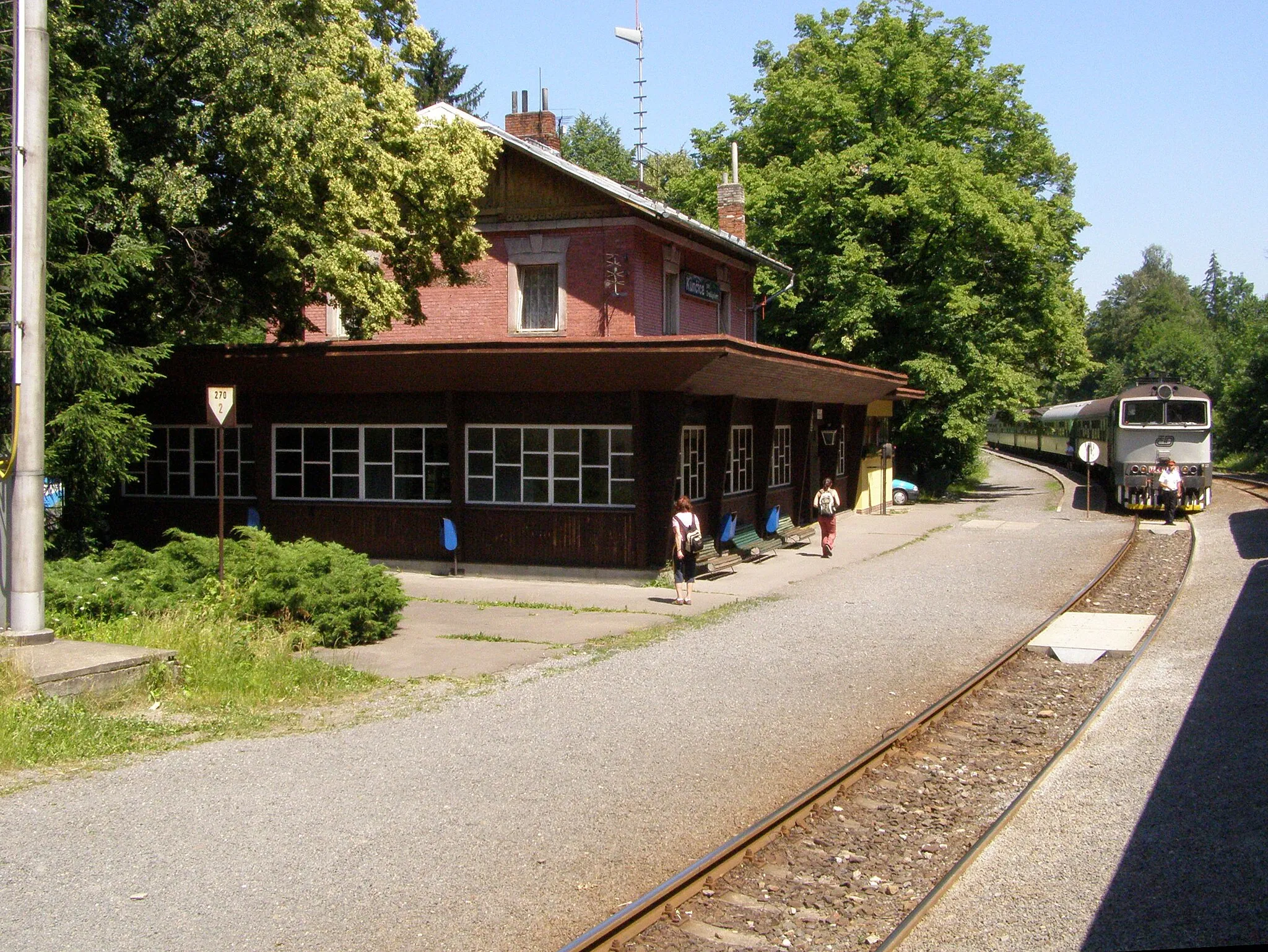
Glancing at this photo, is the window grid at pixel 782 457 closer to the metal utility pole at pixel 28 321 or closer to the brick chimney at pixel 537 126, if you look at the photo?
the brick chimney at pixel 537 126

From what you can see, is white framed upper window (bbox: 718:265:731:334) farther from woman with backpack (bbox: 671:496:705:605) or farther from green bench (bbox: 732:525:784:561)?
woman with backpack (bbox: 671:496:705:605)

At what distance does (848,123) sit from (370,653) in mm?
26558

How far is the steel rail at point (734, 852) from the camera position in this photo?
5.37m

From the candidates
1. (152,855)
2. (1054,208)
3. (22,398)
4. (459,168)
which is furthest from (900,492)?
(152,855)

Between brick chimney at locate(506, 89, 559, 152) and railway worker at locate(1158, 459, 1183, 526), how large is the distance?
1697cm

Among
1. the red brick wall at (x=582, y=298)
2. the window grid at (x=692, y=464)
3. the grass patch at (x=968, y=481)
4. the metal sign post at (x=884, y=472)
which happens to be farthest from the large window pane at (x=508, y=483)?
the grass patch at (x=968, y=481)

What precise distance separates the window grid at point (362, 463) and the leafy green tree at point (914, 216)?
1539 cm

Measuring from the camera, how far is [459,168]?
766 inches

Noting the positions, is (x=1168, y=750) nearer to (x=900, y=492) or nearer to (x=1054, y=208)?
(x=900, y=492)

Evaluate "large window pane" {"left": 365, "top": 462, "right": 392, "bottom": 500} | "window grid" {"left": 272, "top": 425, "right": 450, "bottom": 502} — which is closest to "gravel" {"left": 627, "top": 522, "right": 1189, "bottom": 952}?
"window grid" {"left": 272, "top": 425, "right": 450, "bottom": 502}

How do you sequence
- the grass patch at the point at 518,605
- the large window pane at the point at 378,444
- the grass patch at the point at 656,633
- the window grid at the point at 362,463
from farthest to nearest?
1. the large window pane at the point at 378,444
2. the window grid at the point at 362,463
3. the grass patch at the point at 518,605
4. the grass patch at the point at 656,633

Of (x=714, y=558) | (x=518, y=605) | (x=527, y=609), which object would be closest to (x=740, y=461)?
(x=714, y=558)

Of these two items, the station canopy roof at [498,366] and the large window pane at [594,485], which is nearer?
the station canopy roof at [498,366]

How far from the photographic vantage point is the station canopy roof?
16.8 metres
